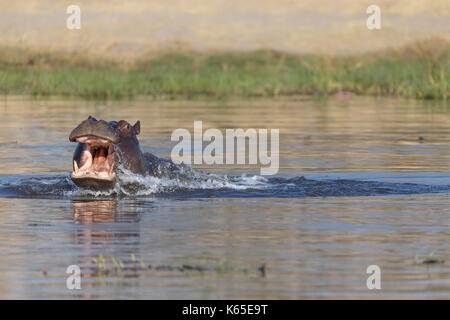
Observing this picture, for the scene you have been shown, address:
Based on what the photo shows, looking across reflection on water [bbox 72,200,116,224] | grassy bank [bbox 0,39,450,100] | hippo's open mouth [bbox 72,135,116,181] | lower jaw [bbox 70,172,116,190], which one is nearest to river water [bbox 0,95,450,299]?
reflection on water [bbox 72,200,116,224]

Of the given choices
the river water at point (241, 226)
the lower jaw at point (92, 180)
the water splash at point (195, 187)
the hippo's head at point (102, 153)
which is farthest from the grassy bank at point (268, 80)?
the lower jaw at point (92, 180)

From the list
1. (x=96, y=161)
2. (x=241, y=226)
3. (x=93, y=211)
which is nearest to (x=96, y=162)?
(x=96, y=161)

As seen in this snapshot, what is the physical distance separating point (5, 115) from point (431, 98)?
11.8 metres

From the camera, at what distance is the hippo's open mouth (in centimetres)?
1064

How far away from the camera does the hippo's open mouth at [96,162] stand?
10.6 metres

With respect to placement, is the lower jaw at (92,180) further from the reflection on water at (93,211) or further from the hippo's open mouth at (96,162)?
the reflection on water at (93,211)

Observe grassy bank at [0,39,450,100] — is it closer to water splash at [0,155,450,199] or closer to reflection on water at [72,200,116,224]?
water splash at [0,155,450,199]

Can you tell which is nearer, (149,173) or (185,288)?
(185,288)

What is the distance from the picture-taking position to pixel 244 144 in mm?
18062

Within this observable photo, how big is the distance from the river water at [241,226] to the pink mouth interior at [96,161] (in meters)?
0.30

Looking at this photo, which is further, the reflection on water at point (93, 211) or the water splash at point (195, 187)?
the water splash at point (195, 187)

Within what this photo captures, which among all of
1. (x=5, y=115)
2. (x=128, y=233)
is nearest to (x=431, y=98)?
(x=5, y=115)

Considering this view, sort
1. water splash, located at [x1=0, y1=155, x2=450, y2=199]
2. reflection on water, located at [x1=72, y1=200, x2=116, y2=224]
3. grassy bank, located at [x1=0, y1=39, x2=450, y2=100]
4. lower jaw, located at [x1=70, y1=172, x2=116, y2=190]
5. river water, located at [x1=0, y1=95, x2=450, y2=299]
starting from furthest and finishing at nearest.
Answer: grassy bank, located at [x1=0, y1=39, x2=450, y2=100]
water splash, located at [x1=0, y1=155, x2=450, y2=199]
lower jaw, located at [x1=70, y1=172, x2=116, y2=190]
reflection on water, located at [x1=72, y1=200, x2=116, y2=224]
river water, located at [x1=0, y1=95, x2=450, y2=299]

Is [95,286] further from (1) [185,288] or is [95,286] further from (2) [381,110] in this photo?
(2) [381,110]
